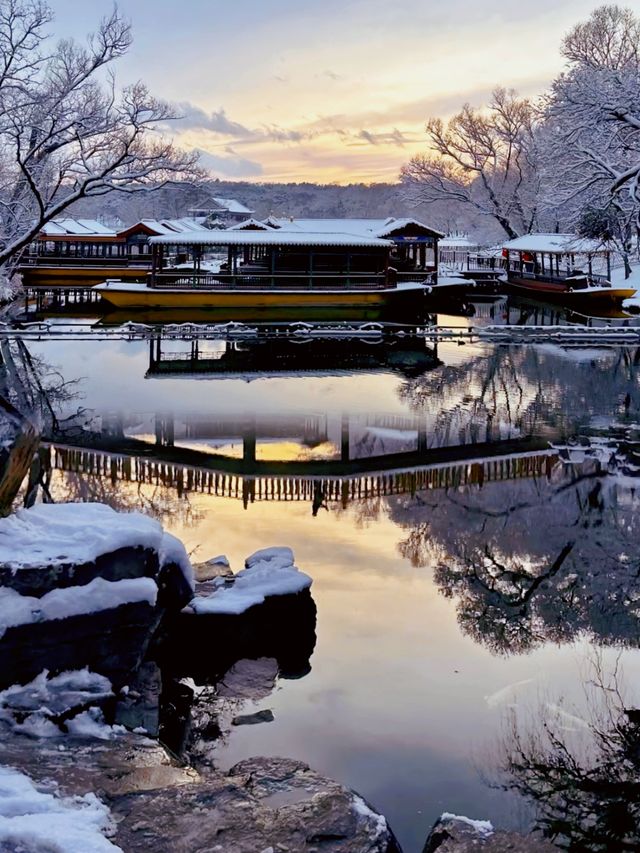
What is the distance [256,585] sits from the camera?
812 cm

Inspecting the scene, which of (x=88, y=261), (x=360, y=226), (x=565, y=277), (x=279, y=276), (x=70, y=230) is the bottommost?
(x=279, y=276)

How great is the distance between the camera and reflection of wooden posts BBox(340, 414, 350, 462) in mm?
13914

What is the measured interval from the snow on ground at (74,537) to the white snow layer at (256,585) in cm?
34

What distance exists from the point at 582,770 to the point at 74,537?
4102 mm

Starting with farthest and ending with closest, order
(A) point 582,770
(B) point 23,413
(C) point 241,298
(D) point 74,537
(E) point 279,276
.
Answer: (E) point 279,276 < (C) point 241,298 < (B) point 23,413 < (D) point 74,537 < (A) point 582,770

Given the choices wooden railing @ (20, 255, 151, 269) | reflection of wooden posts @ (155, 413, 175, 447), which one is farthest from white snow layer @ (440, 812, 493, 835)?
wooden railing @ (20, 255, 151, 269)

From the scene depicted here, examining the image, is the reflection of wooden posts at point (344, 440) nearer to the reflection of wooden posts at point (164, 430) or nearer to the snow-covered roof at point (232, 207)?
the reflection of wooden posts at point (164, 430)

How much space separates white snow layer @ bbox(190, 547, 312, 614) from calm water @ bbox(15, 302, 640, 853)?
53 centimetres

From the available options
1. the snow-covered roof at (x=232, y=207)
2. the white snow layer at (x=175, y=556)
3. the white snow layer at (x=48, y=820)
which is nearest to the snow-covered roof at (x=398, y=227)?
the white snow layer at (x=175, y=556)

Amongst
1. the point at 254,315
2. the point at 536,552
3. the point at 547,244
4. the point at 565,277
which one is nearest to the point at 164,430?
the point at 536,552

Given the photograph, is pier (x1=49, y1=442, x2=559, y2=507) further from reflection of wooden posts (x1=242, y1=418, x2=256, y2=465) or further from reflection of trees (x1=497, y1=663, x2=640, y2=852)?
reflection of trees (x1=497, y1=663, x2=640, y2=852)

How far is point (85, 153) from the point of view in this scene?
2058 centimetres

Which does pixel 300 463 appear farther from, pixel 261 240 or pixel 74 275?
pixel 74 275

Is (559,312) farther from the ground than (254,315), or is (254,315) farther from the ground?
(559,312)
